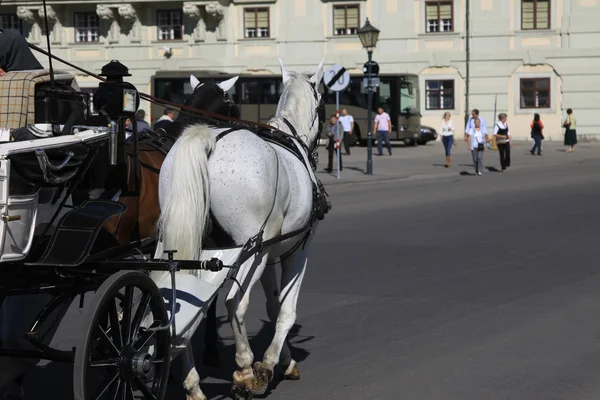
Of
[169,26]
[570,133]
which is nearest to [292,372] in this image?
[570,133]

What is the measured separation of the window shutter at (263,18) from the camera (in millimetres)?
53250

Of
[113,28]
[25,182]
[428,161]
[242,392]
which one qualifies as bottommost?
[428,161]

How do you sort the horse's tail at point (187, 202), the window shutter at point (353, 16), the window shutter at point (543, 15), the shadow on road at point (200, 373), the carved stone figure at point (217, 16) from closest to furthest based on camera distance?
the horse's tail at point (187, 202) → the shadow on road at point (200, 373) → the window shutter at point (543, 15) → the window shutter at point (353, 16) → the carved stone figure at point (217, 16)

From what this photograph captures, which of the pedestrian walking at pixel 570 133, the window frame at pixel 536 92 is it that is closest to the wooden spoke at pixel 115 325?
the pedestrian walking at pixel 570 133

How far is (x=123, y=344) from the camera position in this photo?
556cm

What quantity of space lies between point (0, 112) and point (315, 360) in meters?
3.09

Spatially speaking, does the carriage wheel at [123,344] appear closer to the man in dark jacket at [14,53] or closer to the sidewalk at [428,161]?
the man in dark jacket at [14,53]

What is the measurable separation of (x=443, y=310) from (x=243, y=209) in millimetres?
3658

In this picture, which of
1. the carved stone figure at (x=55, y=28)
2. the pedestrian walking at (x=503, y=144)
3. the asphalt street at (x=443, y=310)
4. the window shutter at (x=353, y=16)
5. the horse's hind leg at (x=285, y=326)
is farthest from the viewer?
the carved stone figure at (x=55, y=28)

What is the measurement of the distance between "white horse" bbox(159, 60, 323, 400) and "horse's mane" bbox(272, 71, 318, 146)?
77cm

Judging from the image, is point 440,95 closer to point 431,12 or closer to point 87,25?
point 431,12

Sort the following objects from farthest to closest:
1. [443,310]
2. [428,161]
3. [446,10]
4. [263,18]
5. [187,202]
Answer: [263,18] < [446,10] < [428,161] < [443,310] < [187,202]

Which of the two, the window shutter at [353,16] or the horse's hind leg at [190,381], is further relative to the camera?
the window shutter at [353,16]

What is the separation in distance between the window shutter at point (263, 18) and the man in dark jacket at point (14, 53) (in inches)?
1864
